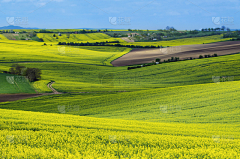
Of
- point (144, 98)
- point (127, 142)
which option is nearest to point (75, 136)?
Result: point (127, 142)

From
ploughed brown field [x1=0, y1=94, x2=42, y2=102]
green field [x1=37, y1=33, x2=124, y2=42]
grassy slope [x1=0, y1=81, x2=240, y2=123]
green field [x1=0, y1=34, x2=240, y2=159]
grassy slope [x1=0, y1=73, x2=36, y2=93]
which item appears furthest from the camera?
green field [x1=37, y1=33, x2=124, y2=42]

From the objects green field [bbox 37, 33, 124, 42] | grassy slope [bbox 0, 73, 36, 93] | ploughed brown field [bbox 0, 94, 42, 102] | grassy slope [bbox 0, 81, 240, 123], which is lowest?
grassy slope [bbox 0, 81, 240, 123]

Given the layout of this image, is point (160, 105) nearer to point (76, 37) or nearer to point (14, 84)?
point (14, 84)

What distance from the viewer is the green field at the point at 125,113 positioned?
10.0 metres

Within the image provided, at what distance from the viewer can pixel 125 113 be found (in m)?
26.9

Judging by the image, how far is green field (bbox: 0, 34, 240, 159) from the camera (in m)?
10.0

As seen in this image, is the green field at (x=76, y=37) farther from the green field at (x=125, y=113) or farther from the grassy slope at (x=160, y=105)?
the grassy slope at (x=160, y=105)

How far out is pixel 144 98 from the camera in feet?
108

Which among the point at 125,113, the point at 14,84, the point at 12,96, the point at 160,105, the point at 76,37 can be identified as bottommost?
the point at 125,113

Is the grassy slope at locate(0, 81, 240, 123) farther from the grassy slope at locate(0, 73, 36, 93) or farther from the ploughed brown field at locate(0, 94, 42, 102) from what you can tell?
the grassy slope at locate(0, 73, 36, 93)

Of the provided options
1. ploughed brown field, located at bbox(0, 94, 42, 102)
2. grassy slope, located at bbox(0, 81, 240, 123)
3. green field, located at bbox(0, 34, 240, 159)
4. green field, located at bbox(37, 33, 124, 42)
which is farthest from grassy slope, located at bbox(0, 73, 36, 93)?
green field, located at bbox(37, 33, 124, 42)

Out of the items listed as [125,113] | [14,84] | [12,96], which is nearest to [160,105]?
[125,113]

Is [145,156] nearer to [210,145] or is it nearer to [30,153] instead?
[210,145]

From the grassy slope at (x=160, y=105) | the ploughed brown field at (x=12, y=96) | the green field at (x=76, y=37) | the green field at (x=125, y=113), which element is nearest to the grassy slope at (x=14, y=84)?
Result: the green field at (x=125, y=113)
